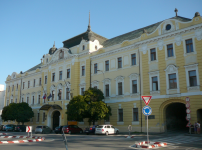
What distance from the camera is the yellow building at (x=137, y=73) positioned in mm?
25734

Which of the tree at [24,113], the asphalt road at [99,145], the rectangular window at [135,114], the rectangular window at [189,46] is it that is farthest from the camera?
the tree at [24,113]

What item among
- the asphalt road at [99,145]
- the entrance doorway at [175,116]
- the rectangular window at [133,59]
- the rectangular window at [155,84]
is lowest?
the asphalt road at [99,145]

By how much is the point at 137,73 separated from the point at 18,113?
25618mm

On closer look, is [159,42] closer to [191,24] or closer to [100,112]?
[191,24]

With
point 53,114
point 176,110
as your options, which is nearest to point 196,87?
point 176,110

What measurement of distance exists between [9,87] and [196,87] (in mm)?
49196

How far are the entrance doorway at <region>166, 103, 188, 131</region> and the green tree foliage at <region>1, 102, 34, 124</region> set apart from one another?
1114 inches

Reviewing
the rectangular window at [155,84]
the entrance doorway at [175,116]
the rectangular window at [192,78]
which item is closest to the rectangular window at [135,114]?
the rectangular window at [155,84]

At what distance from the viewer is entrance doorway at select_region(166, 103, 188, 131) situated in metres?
28.3

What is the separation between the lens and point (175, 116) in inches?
1172

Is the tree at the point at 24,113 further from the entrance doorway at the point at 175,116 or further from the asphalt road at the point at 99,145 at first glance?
the entrance doorway at the point at 175,116

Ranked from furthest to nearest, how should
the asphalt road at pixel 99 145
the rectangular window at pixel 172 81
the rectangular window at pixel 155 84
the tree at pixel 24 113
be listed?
the tree at pixel 24 113
the rectangular window at pixel 155 84
the rectangular window at pixel 172 81
the asphalt road at pixel 99 145

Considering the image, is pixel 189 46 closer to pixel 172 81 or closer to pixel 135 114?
pixel 172 81

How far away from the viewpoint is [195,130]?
22.9 m
